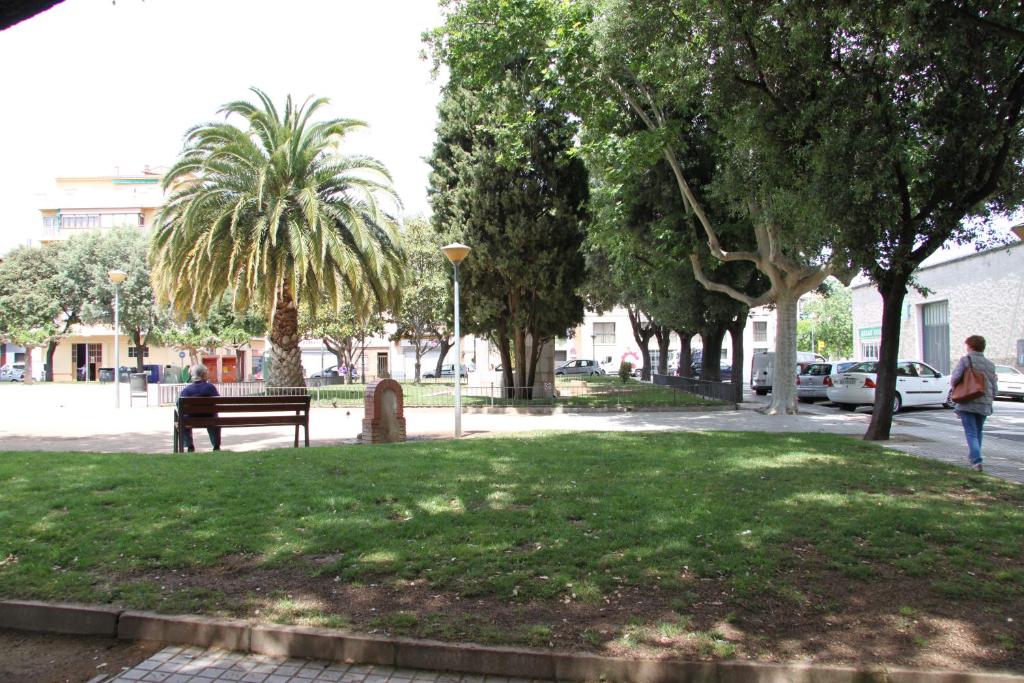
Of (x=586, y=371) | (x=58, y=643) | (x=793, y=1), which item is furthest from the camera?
(x=586, y=371)

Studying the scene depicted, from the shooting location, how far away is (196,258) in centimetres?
2009

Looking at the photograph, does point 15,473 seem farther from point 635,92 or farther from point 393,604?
point 635,92

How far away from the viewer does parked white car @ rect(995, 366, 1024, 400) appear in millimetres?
27156

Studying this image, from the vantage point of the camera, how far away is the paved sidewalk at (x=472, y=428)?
11.6 meters

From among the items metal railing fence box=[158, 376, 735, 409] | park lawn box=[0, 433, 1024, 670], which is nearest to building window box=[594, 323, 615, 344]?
metal railing fence box=[158, 376, 735, 409]

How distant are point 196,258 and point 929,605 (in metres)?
19.9

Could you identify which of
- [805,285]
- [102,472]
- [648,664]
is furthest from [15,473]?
[805,285]

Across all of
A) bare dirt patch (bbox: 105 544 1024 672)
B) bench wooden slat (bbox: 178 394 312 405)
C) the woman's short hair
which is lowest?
bare dirt patch (bbox: 105 544 1024 672)

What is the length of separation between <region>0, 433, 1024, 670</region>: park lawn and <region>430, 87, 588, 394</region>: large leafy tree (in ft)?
49.6

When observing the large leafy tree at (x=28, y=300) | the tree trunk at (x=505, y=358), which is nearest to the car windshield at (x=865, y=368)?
the tree trunk at (x=505, y=358)

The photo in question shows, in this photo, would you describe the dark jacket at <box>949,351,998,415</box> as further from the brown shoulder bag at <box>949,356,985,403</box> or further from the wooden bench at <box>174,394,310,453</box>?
the wooden bench at <box>174,394,310,453</box>

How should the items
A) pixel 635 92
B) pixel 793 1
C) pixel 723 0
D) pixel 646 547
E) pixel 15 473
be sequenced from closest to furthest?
1. pixel 646 547
2. pixel 15 473
3. pixel 793 1
4. pixel 723 0
5. pixel 635 92

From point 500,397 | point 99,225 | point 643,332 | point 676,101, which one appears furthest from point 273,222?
point 99,225

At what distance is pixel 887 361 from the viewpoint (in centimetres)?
1172
